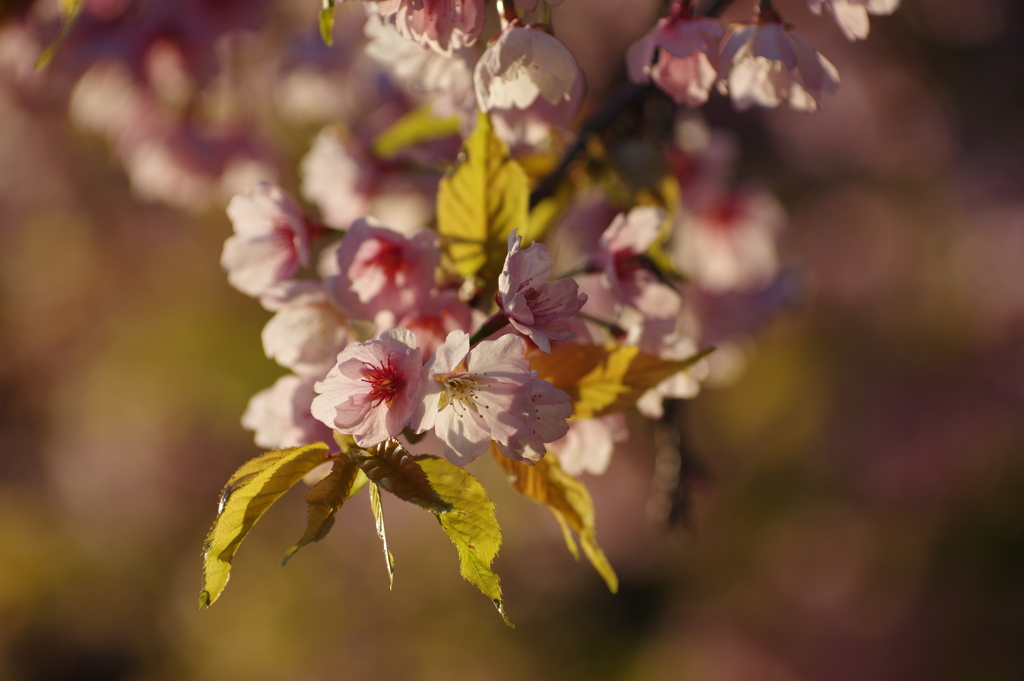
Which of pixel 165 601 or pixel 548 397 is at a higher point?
pixel 548 397

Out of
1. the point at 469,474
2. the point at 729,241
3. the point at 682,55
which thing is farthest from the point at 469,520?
the point at 729,241

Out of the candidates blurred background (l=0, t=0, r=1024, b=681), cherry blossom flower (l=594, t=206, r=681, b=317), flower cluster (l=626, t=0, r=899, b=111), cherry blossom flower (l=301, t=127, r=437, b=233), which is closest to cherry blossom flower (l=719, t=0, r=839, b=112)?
flower cluster (l=626, t=0, r=899, b=111)

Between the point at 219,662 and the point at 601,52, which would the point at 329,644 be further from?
the point at 601,52

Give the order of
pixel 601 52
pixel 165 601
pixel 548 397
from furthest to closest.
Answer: pixel 165 601, pixel 601 52, pixel 548 397

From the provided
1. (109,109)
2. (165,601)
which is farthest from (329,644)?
(109,109)

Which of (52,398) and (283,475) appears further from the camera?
(52,398)

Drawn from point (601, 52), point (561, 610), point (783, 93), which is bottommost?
point (561, 610)

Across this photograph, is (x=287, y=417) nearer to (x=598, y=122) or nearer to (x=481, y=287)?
(x=481, y=287)
